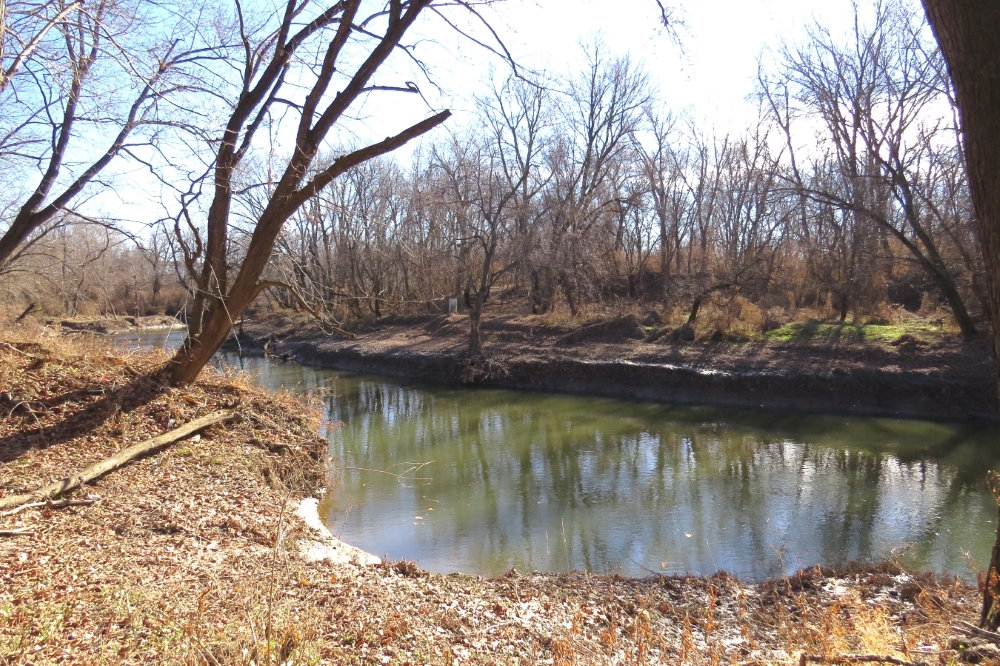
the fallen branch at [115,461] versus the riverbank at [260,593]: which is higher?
the fallen branch at [115,461]

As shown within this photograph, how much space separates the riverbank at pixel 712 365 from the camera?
1706 cm

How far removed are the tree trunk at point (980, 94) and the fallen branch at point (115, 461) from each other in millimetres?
7876

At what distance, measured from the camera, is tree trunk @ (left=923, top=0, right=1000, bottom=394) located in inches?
123

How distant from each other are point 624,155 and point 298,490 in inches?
995

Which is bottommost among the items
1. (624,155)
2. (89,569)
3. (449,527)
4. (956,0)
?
(449,527)

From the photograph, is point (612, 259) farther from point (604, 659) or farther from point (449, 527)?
point (604, 659)

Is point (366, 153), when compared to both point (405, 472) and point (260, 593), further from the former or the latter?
point (405, 472)

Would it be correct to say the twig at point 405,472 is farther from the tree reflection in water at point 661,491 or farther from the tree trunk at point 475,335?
the tree trunk at point 475,335

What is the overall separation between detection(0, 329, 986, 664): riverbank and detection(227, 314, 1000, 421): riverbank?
10.8 m

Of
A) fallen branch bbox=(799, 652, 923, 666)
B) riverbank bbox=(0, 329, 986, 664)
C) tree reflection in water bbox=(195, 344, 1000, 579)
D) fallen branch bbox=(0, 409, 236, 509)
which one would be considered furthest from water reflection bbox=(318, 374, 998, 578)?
fallen branch bbox=(799, 652, 923, 666)

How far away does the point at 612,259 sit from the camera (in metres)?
33.4

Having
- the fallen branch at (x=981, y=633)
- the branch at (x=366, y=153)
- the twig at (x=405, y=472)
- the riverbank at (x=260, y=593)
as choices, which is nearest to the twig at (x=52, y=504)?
the riverbank at (x=260, y=593)

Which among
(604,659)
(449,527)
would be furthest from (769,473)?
(604,659)

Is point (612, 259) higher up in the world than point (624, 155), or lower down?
lower down
